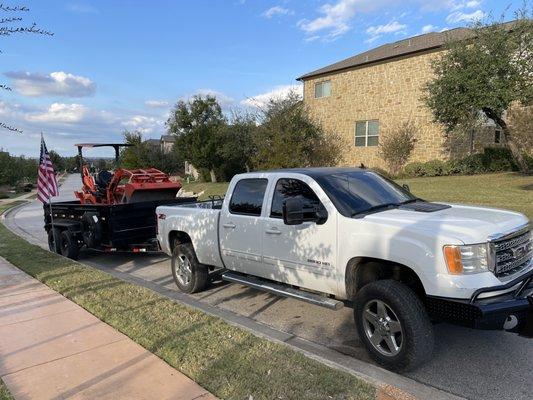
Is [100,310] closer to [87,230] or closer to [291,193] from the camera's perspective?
[291,193]

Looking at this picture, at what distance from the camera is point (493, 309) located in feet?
12.3

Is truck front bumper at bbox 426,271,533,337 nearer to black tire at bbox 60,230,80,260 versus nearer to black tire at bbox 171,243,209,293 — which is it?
black tire at bbox 171,243,209,293

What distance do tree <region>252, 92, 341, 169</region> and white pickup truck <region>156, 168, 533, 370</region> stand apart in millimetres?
16485

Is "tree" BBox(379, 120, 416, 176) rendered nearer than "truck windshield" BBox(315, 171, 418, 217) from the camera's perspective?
No

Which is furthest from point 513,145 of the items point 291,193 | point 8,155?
point 8,155

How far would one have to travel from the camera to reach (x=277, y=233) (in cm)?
552

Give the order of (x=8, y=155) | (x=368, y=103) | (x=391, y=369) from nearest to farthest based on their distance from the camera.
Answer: (x=391, y=369) → (x=368, y=103) → (x=8, y=155)

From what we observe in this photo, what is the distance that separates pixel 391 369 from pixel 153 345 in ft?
7.63

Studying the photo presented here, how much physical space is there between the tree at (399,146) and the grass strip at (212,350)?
2275 cm

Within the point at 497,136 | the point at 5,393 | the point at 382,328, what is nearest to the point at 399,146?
the point at 497,136

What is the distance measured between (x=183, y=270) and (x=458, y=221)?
14.7 ft

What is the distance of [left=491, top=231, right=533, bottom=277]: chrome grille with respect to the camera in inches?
160

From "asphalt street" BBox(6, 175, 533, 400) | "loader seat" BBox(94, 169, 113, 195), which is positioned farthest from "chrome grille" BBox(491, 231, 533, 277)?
"loader seat" BBox(94, 169, 113, 195)

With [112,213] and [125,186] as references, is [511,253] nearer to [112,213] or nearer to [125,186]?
[112,213]
